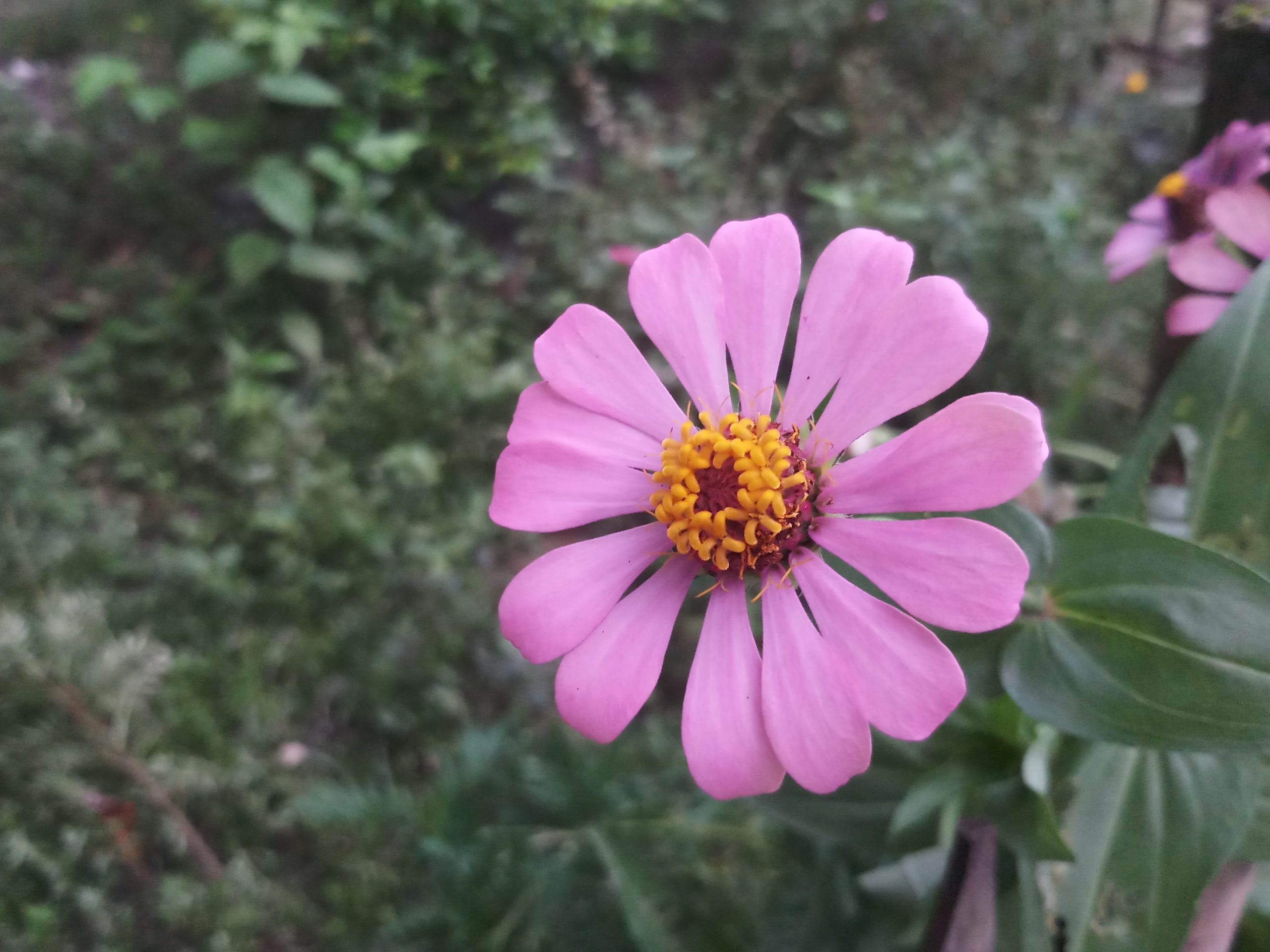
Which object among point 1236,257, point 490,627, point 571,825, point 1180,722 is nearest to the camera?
point 1180,722

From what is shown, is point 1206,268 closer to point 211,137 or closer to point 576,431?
point 576,431

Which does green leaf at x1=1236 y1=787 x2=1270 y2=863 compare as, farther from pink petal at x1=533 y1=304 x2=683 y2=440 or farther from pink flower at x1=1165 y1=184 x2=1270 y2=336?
pink petal at x1=533 y1=304 x2=683 y2=440

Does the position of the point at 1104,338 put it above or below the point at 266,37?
below

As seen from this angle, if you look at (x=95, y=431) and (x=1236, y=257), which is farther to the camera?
(x=95, y=431)

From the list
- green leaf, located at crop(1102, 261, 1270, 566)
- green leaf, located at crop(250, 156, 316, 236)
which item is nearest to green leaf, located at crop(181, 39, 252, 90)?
green leaf, located at crop(250, 156, 316, 236)

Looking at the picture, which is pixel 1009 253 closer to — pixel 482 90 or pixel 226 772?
pixel 482 90

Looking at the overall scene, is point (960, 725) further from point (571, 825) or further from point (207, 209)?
point (207, 209)


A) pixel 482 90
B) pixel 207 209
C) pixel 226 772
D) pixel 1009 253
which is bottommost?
pixel 226 772

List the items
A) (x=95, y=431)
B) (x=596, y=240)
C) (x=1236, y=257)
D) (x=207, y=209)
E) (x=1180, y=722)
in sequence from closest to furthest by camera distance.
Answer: (x=1180, y=722), (x=1236, y=257), (x=95, y=431), (x=596, y=240), (x=207, y=209)

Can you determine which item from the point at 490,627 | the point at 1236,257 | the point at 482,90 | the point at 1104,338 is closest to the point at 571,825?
the point at 490,627
